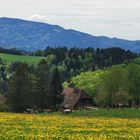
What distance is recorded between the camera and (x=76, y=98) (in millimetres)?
149375

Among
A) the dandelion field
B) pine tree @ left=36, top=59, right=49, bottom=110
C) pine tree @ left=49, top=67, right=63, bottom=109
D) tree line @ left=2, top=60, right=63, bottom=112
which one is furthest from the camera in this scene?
pine tree @ left=49, top=67, right=63, bottom=109

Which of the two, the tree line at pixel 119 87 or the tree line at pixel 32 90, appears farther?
the tree line at pixel 119 87

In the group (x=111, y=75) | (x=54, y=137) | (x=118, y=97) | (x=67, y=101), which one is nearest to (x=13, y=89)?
(x=118, y=97)

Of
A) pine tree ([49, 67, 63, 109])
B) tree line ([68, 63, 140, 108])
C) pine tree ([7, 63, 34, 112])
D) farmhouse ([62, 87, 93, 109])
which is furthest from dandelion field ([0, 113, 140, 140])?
farmhouse ([62, 87, 93, 109])

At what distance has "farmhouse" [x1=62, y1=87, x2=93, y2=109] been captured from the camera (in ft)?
482

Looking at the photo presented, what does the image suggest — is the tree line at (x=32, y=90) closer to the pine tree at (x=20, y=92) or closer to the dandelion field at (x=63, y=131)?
the pine tree at (x=20, y=92)

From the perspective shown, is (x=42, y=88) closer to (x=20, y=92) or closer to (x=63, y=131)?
(x=20, y=92)

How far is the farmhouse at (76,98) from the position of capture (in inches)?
5782

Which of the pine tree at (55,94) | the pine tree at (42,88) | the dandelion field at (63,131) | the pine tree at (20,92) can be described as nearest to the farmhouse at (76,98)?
the pine tree at (55,94)

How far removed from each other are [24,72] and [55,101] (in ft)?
43.1

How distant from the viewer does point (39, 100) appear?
10712cm

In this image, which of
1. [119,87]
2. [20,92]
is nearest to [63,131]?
[20,92]

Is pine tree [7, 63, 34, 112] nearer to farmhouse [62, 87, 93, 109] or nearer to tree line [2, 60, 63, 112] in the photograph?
tree line [2, 60, 63, 112]

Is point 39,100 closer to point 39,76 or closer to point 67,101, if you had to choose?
point 39,76
